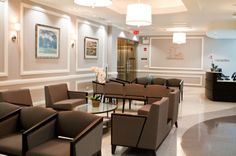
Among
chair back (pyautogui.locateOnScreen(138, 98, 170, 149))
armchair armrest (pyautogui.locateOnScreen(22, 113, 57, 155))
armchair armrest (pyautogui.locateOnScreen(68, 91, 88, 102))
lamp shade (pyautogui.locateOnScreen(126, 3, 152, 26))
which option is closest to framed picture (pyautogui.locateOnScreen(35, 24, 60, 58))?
armchair armrest (pyautogui.locateOnScreen(68, 91, 88, 102))

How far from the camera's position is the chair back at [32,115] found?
3928 millimetres

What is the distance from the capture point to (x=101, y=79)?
6645 millimetres

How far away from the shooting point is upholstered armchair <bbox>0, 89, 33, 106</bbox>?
17.6ft

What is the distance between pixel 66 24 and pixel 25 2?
1.97m

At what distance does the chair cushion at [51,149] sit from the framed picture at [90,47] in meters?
6.66

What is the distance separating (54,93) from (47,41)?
1.78m

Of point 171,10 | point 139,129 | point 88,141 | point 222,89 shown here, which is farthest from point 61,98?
point 222,89

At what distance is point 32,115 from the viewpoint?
401cm

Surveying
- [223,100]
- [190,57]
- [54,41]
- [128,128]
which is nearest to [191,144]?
[128,128]

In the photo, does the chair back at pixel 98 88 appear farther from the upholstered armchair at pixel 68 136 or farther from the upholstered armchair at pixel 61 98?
the upholstered armchair at pixel 68 136

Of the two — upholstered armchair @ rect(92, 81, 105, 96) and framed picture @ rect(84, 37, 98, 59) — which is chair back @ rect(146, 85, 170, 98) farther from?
framed picture @ rect(84, 37, 98, 59)

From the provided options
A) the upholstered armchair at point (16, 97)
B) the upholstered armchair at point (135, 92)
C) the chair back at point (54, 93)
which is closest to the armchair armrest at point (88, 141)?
the upholstered armchair at point (16, 97)

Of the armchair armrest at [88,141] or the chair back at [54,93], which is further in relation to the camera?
the chair back at [54,93]

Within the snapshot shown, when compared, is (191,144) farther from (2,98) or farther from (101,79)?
(2,98)
